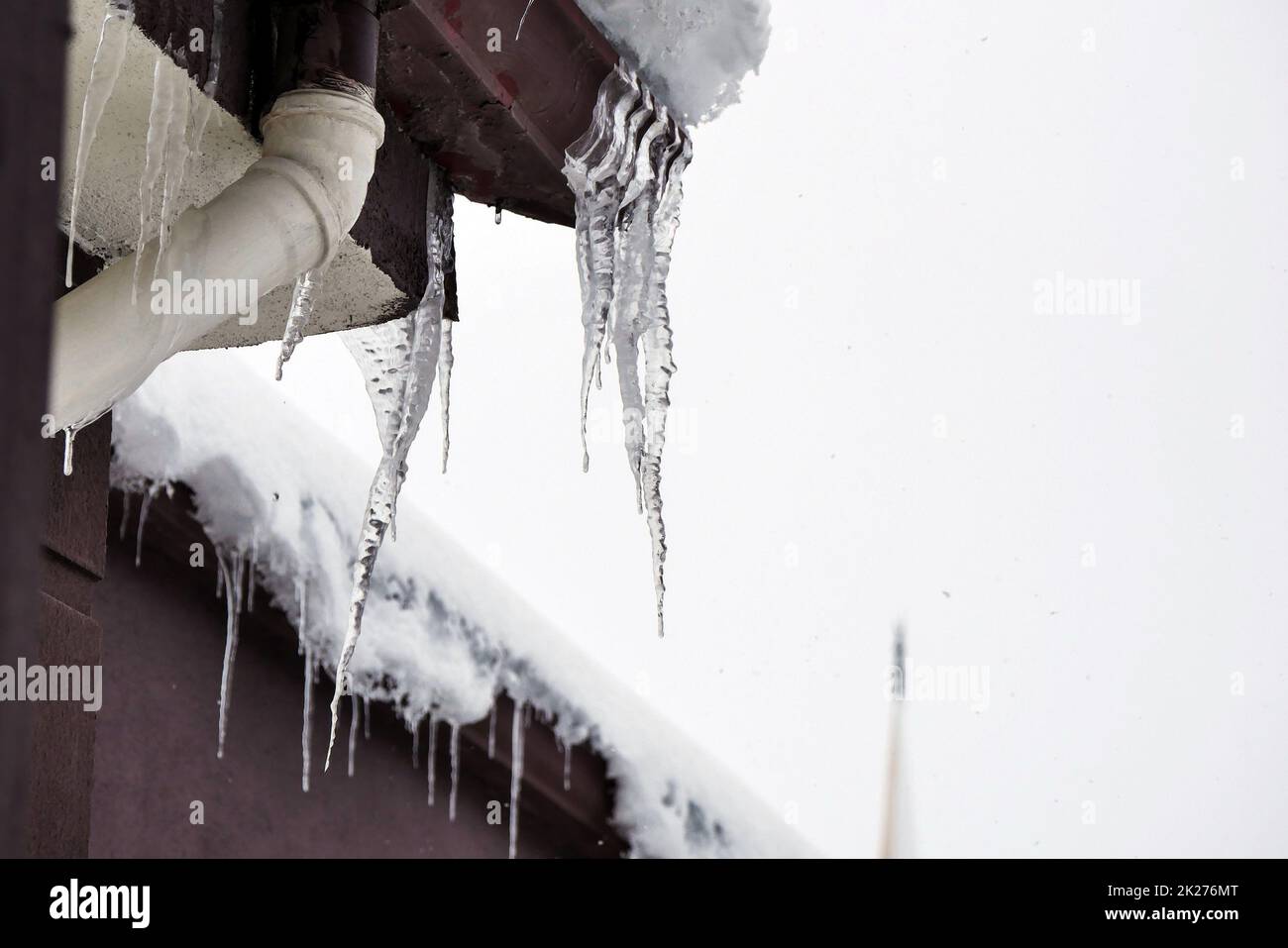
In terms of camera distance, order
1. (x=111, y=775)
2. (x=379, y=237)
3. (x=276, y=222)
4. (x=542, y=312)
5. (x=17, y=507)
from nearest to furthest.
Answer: (x=17, y=507) → (x=276, y=222) → (x=379, y=237) → (x=111, y=775) → (x=542, y=312)

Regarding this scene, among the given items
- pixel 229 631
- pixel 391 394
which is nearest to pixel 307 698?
pixel 229 631

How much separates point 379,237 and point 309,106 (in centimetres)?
49

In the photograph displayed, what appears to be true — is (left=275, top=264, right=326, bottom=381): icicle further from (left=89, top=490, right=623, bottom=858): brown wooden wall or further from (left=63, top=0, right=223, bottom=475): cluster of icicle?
(left=89, top=490, right=623, bottom=858): brown wooden wall

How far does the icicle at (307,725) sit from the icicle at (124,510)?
0.68m

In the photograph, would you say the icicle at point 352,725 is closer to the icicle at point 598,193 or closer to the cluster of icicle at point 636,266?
the cluster of icicle at point 636,266

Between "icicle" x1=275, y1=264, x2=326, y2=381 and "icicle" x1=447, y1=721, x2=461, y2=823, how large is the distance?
1917 millimetres

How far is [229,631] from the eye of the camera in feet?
13.1

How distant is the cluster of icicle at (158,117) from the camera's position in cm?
199

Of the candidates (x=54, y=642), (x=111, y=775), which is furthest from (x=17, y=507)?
(x=111, y=775)

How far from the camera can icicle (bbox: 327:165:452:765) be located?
3047 millimetres

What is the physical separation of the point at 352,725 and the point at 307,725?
0.16 meters
